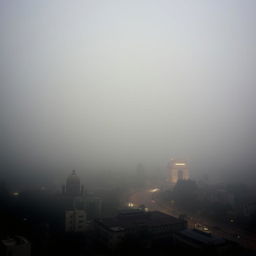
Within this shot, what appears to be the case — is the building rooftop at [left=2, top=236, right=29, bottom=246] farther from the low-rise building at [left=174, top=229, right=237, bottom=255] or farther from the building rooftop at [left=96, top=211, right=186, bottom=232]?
the low-rise building at [left=174, top=229, right=237, bottom=255]

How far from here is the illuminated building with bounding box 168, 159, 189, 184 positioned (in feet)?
115

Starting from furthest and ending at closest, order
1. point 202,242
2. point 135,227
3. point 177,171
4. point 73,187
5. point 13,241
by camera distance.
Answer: point 177,171 → point 73,187 → point 135,227 → point 202,242 → point 13,241

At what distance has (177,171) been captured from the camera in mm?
35719

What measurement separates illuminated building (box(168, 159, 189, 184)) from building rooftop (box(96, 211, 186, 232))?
22379 mm

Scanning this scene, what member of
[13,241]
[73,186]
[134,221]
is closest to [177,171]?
[73,186]

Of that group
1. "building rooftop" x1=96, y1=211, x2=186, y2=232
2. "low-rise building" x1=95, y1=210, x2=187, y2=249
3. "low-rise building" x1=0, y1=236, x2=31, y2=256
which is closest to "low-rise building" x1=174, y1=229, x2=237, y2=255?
"low-rise building" x1=95, y1=210, x2=187, y2=249

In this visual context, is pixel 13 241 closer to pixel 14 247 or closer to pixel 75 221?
pixel 14 247

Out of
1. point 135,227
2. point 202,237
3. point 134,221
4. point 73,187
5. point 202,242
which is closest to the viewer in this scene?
point 202,242

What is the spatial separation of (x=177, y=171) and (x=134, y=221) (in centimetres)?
2451

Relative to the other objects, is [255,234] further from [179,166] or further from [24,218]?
[179,166]

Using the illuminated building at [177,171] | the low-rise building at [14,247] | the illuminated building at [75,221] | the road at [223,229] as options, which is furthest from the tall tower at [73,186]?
the illuminated building at [177,171]

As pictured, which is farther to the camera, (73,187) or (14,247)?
(73,187)

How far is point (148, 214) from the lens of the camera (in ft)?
42.2

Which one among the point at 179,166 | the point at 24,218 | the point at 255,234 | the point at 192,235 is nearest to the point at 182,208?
the point at 255,234
